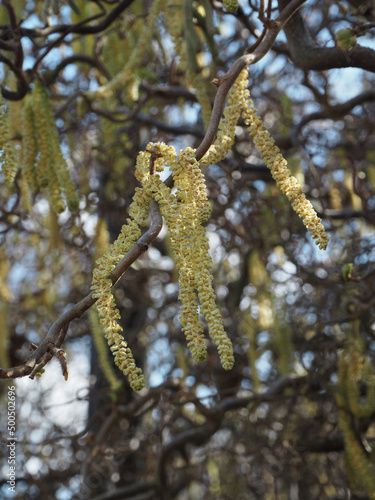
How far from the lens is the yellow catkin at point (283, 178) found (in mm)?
1457

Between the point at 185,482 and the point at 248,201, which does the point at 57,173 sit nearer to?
the point at 248,201

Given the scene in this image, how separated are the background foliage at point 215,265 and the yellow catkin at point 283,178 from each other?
558mm

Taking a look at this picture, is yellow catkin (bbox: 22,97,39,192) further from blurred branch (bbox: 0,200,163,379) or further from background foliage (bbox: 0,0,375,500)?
blurred branch (bbox: 0,200,163,379)

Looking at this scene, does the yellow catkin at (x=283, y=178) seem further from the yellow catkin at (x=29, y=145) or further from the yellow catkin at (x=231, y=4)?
the yellow catkin at (x=29, y=145)

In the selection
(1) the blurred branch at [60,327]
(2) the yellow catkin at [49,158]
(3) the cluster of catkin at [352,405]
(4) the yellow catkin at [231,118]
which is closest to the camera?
(1) the blurred branch at [60,327]

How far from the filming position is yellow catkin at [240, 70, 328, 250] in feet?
4.78

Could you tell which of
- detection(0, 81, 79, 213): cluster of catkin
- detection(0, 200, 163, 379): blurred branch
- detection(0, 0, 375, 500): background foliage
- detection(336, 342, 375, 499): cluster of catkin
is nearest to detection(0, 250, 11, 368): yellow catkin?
detection(0, 0, 375, 500): background foliage

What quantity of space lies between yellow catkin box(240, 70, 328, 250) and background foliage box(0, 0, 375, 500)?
0.56 m

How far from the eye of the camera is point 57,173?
7.50ft

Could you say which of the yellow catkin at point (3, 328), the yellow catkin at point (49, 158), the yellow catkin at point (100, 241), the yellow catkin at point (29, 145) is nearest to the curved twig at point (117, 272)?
the yellow catkin at point (49, 158)

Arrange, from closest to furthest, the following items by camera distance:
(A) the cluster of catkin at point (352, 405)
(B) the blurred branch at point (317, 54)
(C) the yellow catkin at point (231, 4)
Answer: (C) the yellow catkin at point (231, 4), (B) the blurred branch at point (317, 54), (A) the cluster of catkin at point (352, 405)

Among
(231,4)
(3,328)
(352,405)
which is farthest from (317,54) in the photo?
(3,328)

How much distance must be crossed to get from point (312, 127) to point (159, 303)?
6.52 ft

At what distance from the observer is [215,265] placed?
5172mm
